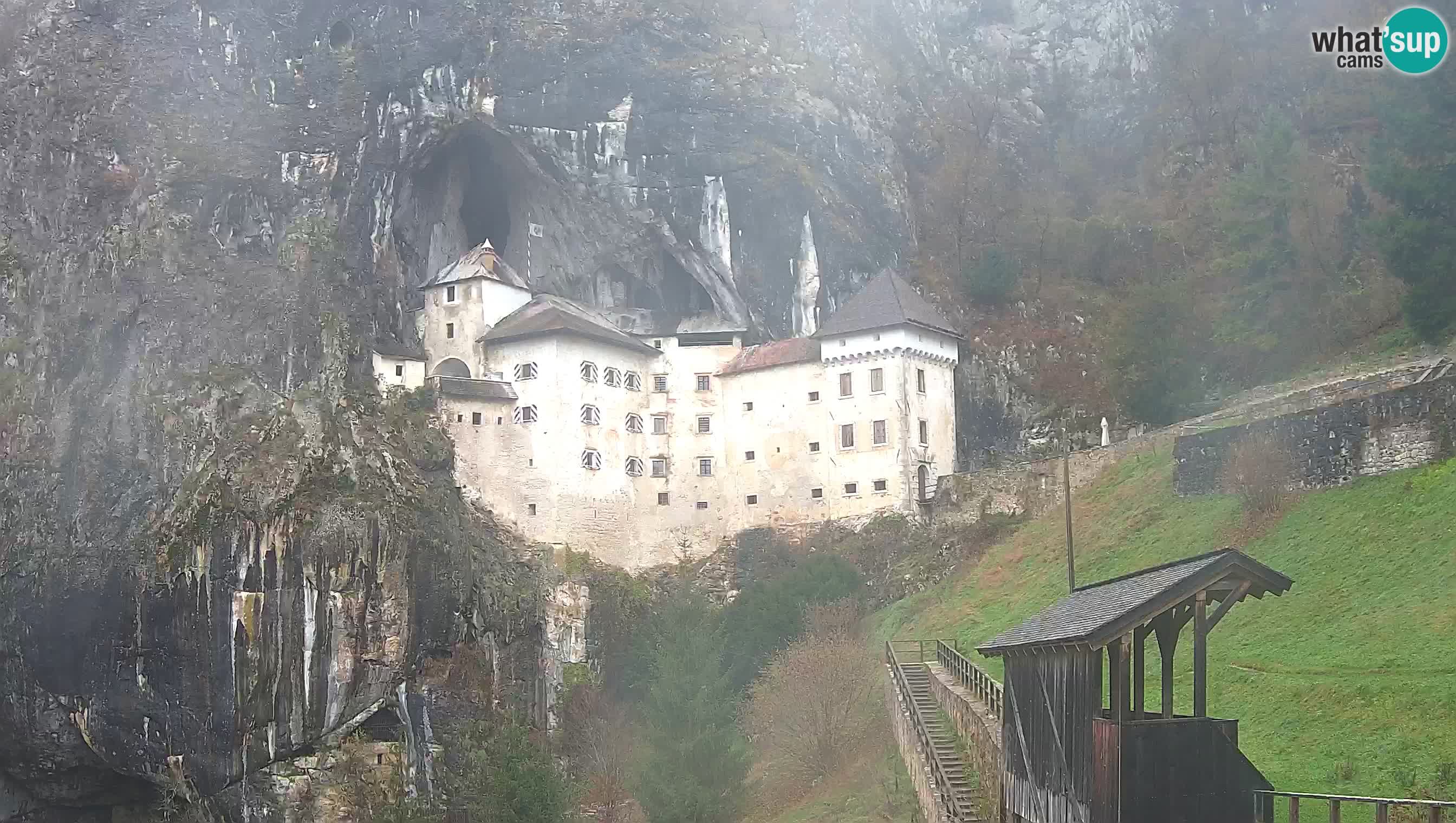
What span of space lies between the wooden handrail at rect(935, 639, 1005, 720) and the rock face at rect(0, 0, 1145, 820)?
69.7ft

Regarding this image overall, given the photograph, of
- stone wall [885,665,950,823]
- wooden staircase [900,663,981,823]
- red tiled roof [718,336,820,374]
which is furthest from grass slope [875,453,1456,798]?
red tiled roof [718,336,820,374]

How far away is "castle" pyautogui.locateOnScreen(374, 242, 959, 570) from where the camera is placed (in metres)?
52.4

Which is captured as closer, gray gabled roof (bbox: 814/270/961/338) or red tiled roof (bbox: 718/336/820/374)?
gray gabled roof (bbox: 814/270/961/338)

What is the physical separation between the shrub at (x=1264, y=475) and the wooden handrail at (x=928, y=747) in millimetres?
8855

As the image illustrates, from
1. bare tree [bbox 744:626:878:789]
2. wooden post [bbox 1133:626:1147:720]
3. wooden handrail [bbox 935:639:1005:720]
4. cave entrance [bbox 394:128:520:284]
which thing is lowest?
bare tree [bbox 744:626:878:789]

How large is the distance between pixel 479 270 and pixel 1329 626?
1468 inches

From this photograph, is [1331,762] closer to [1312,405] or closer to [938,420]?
[1312,405]

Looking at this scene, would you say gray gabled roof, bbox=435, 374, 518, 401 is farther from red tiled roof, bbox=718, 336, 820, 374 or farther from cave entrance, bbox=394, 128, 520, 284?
red tiled roof, bbox=718, 336, 820, 374

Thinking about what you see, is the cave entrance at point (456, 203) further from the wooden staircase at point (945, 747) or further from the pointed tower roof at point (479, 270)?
the wooden staircase at point (945, 747)

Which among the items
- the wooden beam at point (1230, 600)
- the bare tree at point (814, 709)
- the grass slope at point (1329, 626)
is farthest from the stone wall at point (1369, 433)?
the wooden beam at point (1230, 600)

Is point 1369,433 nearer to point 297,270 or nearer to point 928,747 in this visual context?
point 928,747

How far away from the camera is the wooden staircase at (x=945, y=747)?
76.8ft

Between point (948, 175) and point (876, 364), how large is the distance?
13095 mm

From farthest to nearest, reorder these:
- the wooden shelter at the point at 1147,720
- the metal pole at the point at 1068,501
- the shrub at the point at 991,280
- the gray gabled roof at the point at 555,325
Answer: the shrub at the point at 991,280, the gray gabled roof at the point at 555,325, the metal pole at the point at 1068,501, the wooden shelter at the point at 1147,720
